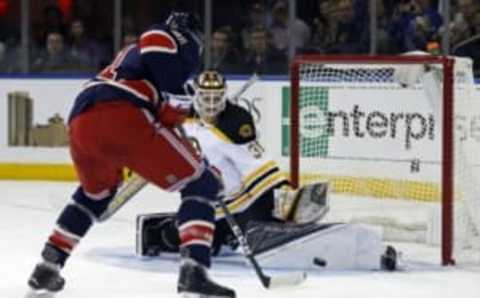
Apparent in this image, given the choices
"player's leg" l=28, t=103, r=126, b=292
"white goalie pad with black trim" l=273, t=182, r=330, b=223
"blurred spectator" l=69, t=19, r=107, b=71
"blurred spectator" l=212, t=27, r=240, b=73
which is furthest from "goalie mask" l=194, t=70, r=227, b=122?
"blurred spectator" l=69, t=19, r=107, b=71

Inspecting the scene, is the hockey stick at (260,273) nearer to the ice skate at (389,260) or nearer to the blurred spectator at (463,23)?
the ice skate at (389,260)

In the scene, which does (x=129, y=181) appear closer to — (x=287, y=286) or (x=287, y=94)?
(x=287, y=286)

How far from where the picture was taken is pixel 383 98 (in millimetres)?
7191

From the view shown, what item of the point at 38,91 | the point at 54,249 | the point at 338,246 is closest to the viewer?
the point at 54,249

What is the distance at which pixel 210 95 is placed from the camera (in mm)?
6070

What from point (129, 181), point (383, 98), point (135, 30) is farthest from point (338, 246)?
point (135, 30)

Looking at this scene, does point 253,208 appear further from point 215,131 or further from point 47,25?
point 47,25

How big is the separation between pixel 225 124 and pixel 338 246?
0.73 meters

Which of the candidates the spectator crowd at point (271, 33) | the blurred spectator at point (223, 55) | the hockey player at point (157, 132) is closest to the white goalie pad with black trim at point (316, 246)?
the hockey player at point (157, 132)

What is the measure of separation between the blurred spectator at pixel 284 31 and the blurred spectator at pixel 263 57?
58 millimetres

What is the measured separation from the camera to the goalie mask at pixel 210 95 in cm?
604

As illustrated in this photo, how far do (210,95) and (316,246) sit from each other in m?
0.83

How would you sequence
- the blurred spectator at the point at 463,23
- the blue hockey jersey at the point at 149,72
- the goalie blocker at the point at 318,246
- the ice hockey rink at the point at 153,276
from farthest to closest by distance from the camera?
the blurred spectator at the point at 463,23 → the goalie blocker at the point at 318,246 → the ice hockey rink at the point at 153,276 → the blue hockey jersey at the point at 149,72

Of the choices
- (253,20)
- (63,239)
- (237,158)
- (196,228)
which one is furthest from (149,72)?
(253,20)
